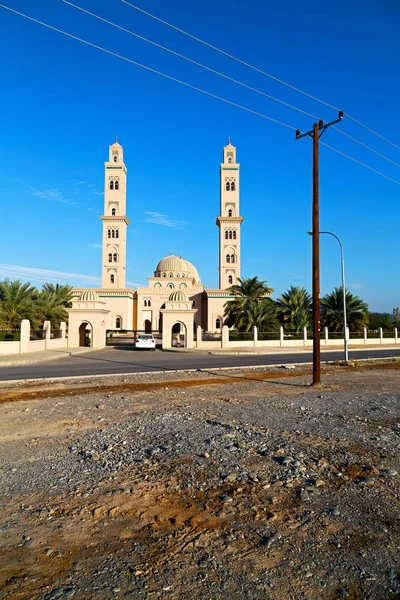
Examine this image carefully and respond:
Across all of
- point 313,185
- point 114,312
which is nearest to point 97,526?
point 313,185

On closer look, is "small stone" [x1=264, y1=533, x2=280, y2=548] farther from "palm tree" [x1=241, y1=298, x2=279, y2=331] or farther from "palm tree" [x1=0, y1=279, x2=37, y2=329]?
"palm tree" [x1=241, y1=298, x2=279, y2=331]

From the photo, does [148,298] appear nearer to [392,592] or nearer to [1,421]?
[1,421]

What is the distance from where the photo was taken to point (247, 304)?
36.3m

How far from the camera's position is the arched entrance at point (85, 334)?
32156 mm

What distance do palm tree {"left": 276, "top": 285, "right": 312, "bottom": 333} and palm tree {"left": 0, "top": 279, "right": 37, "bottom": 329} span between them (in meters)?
23.2

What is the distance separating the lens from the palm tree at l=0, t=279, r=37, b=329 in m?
29.3

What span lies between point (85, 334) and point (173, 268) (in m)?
37.2

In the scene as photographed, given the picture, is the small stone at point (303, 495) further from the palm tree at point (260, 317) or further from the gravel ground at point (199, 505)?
the palm tree at point (260, 317)

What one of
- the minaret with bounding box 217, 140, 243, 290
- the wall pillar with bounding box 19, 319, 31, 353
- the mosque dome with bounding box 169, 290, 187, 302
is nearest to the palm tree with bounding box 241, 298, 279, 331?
the mosque dome with bounding box 169, 290, 187, 302

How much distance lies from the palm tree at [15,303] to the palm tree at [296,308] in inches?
915

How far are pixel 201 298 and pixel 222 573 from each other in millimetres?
58545

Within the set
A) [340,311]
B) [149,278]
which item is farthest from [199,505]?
[149,278]

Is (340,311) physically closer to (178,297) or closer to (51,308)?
(178,297)

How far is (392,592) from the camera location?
2.61 meters
